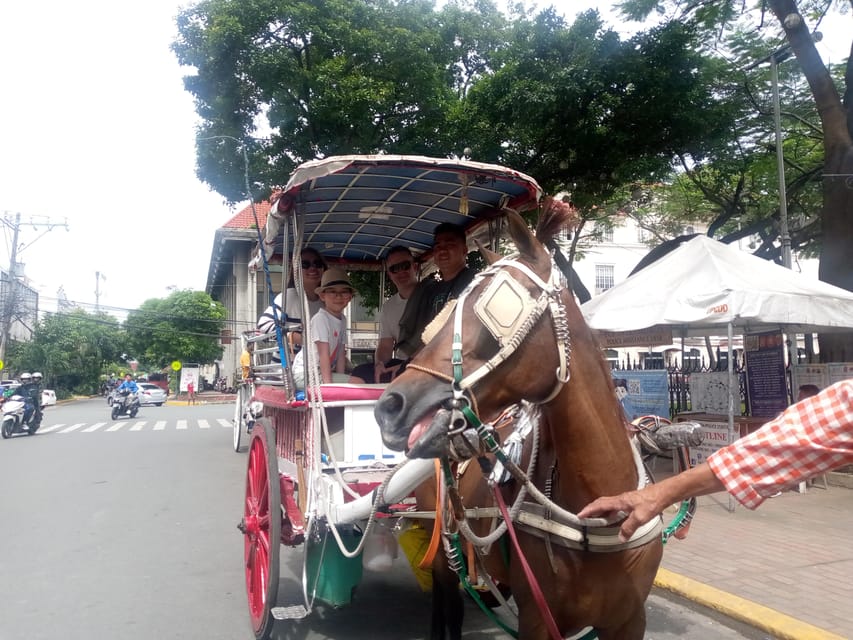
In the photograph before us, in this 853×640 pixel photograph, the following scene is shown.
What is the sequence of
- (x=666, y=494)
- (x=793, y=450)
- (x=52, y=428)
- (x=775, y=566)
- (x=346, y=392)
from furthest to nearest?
(x=52, y=428)
(x=775, y=566)
(x=346, y=392)
(x=666, y=494)
(x=793, y=450)

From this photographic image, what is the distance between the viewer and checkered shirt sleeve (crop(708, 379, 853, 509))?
4.60 ft

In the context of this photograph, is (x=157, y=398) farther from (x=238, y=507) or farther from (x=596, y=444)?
(x=596, y=444)

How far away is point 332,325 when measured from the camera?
14.4 feet

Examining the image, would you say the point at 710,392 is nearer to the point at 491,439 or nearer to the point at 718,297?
the point at 718,297

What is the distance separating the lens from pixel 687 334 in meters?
10.0

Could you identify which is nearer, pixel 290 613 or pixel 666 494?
pixel 666 494

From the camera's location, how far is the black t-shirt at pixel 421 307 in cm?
408

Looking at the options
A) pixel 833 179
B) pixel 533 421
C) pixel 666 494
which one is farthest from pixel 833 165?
pixel 666 494

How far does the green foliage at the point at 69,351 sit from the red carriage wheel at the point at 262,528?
39.5 m

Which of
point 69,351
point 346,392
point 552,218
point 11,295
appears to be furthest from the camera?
point 69,351

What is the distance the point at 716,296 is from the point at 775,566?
2.75 m

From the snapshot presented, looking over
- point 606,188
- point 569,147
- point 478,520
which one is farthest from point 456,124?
point 478,520

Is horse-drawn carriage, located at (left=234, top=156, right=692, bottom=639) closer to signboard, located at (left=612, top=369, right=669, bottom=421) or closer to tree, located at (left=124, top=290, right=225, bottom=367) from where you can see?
signboard, located at (left=612, top=369, right=669, bottom=421)

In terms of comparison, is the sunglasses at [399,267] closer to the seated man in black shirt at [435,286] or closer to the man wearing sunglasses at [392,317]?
the man wearing sunglasses at [392,317]
